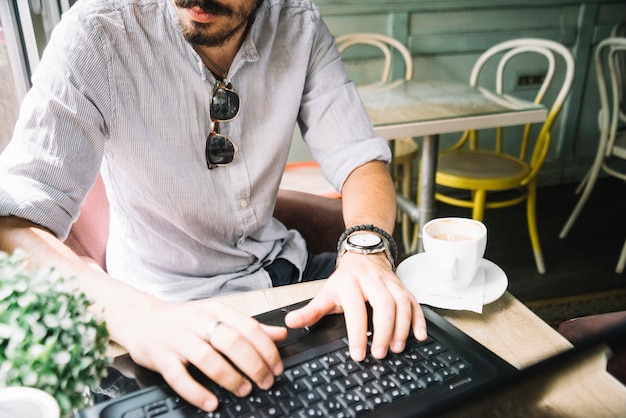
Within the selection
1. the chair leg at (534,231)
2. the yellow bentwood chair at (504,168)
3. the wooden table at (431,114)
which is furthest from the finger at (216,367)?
the chair leg at (534,231)

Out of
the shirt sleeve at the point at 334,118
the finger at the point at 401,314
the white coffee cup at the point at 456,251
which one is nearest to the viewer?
the finger at the point at 401,314

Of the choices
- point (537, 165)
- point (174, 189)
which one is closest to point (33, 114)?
point (174, 189)

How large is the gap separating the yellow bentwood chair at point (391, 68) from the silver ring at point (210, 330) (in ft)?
6.57

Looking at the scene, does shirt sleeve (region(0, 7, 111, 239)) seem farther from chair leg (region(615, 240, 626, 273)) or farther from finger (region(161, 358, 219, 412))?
chair leg (region(615, 240, 626, 273))

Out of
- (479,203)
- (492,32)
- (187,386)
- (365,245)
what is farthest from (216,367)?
(492,32)

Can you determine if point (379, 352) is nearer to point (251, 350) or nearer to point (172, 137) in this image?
point (251, 350)

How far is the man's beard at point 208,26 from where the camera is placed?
0.93 meters

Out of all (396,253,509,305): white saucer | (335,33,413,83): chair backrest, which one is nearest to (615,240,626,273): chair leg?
(335,33,413,83): chair backrest

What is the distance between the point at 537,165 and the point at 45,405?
2.31 metres

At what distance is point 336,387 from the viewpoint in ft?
1.82

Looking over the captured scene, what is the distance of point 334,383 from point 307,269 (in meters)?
0.69

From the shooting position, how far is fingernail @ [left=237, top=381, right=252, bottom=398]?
55 cm

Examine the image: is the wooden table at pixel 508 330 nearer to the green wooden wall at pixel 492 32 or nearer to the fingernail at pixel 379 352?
the fingernail at pixel 379 352

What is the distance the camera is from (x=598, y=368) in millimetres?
237
